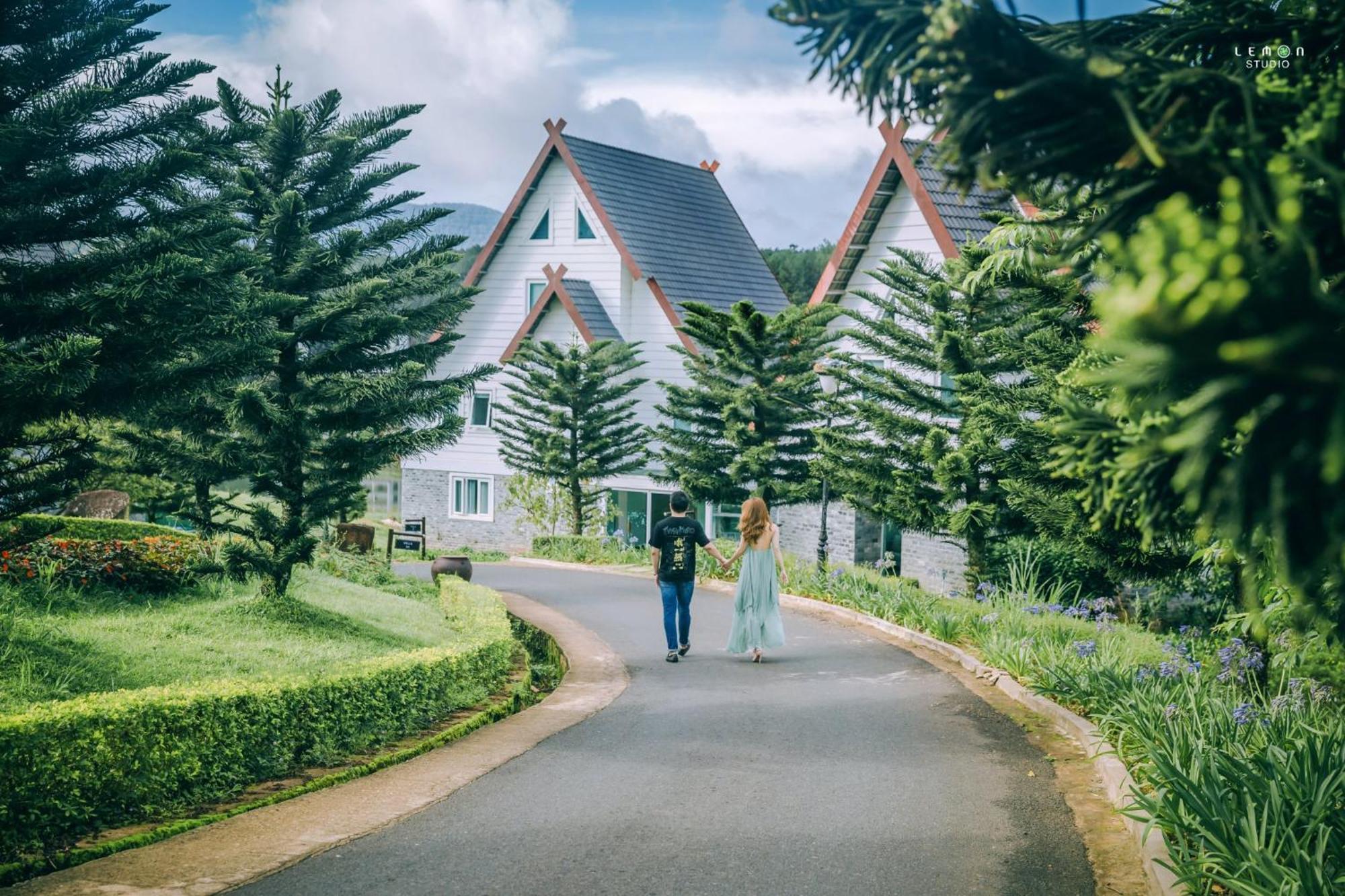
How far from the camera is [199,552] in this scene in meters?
15.3

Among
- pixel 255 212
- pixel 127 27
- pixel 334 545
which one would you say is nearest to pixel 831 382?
pixel 334 545

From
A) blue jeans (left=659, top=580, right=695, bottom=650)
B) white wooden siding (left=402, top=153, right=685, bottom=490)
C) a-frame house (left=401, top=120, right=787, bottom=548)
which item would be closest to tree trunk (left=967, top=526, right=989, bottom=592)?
blue jeans (left=659, top=580, right=695, bottom=650)

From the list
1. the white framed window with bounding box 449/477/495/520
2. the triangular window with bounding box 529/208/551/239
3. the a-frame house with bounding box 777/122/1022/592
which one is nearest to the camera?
the a-frame house with bounding box 777/122/1022/592

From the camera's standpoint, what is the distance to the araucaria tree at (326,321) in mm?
13664

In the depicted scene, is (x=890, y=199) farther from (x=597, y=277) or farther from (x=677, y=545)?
(x=677, y=545)

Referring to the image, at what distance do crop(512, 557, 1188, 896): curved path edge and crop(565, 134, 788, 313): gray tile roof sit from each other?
14624mm

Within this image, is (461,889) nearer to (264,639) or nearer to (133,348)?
(133,348)

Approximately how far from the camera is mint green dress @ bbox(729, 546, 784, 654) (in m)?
14.1

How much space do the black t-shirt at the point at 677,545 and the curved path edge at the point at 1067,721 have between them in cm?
336

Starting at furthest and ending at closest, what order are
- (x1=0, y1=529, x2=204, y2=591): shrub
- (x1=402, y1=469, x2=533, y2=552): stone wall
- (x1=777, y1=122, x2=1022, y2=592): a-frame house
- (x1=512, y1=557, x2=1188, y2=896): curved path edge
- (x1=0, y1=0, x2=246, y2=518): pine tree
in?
(x1=402, y1=469, x2=533, y2=552): stone wall, (x1=777, y1=122, x2=1022, y2=592): a-frame house, (x1=0, y1=529, x2=204, y2=591): shrub, (x1=0, y1=0, x2=246, y2=518): pine tree, (x1=512, y1=557, x2=1188, y2=896): curved path edge

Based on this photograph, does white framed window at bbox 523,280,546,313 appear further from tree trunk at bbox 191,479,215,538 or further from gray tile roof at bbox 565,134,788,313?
tree trunk at bbox 191,479,215,538

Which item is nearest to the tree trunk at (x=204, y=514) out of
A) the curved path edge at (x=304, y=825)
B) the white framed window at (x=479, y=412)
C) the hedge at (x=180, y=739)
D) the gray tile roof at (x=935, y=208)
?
the hedge at (x=180, y=739)

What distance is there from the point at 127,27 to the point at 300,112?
12.2 feet

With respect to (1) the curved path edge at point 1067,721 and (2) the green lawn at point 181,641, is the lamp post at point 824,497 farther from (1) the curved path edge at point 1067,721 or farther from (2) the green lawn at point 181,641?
(2) the green lawn at point 181,641
